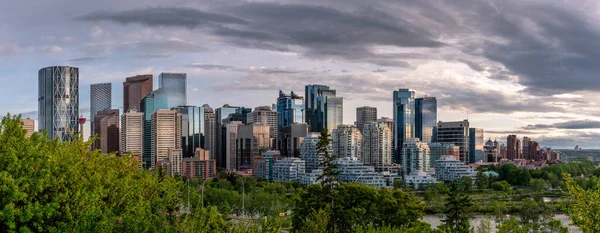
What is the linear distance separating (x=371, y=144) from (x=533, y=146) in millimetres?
72597

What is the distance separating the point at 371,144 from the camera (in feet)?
470

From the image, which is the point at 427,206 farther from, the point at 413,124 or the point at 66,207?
the point at 413,124

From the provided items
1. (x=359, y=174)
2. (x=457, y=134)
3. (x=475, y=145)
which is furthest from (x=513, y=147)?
(x=359, y=174)

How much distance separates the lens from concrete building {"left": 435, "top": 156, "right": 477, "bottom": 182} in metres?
107

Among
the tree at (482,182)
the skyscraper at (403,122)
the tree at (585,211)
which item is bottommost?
the tree at (482,182)

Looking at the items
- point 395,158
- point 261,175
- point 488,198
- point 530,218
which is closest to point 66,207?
point 530,218

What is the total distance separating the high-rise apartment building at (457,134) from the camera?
575 feet

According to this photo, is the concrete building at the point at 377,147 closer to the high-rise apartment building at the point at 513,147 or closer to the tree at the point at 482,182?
the tree at the point at 482,182

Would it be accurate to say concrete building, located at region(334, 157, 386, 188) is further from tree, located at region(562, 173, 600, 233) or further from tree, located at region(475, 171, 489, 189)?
tree, located at region(562, 173, 600, 233)

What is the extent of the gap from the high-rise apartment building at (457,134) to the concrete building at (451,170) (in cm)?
6099

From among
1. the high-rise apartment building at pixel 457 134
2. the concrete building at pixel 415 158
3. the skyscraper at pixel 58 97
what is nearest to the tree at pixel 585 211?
the concrete building at pixel 415 158

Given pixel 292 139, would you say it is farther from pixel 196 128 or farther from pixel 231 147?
pixel 196 128

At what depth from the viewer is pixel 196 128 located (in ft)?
642

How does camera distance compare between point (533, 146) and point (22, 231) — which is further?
point (533, 146)
